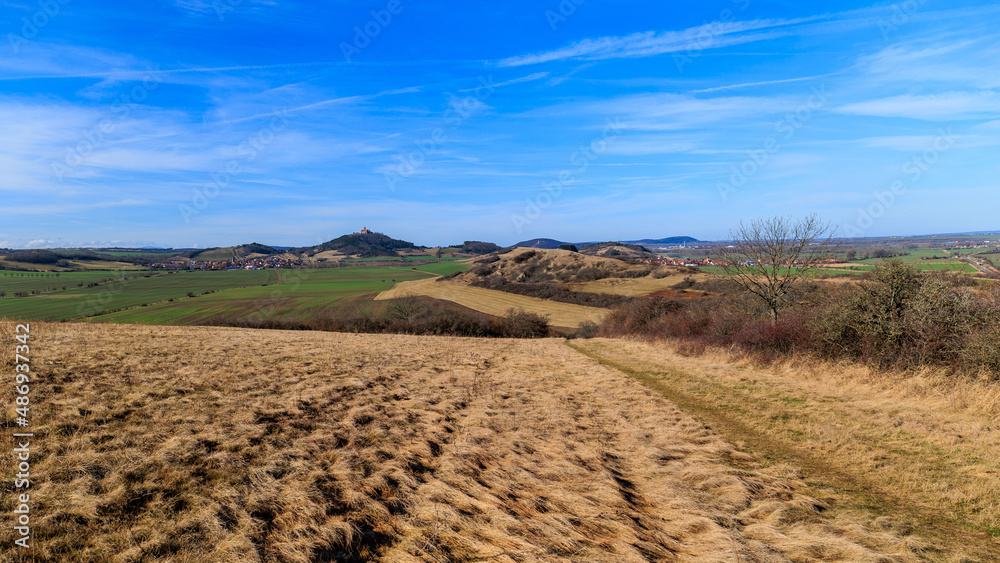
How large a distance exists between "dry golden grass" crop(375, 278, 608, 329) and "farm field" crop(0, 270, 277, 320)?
43.3m

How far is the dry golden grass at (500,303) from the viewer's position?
2285 inches

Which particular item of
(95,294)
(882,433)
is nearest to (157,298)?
(95,294)

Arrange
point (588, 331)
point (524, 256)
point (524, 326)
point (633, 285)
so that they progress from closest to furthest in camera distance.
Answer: point (588, 331) < point (524, 326) < point (633, 285) < point (524, 256)

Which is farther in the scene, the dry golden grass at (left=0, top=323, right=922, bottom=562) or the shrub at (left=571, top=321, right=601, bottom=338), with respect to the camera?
the shrub at (left=571, top=321, right=601, bottom=338)

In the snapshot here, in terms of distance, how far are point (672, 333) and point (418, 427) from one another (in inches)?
866

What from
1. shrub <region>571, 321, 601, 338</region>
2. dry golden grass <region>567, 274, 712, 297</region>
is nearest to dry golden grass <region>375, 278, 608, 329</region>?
shrub <region>571, 321, 601, 338</region>

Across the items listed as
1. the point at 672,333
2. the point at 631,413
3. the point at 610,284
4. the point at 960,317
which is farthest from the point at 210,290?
the point at 960,317

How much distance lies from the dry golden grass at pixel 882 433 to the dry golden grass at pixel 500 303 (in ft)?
124

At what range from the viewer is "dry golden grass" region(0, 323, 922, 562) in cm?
496

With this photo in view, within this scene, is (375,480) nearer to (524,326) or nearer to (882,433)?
(882,433)

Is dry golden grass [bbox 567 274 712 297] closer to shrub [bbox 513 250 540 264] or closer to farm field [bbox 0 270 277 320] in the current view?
shrub [bbox 513 250 540 264]

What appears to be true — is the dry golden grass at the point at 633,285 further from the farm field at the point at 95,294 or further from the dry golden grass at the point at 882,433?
the farm field at the point at 95,294

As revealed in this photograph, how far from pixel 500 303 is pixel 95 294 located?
270ft

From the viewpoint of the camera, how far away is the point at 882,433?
8.98 metres
